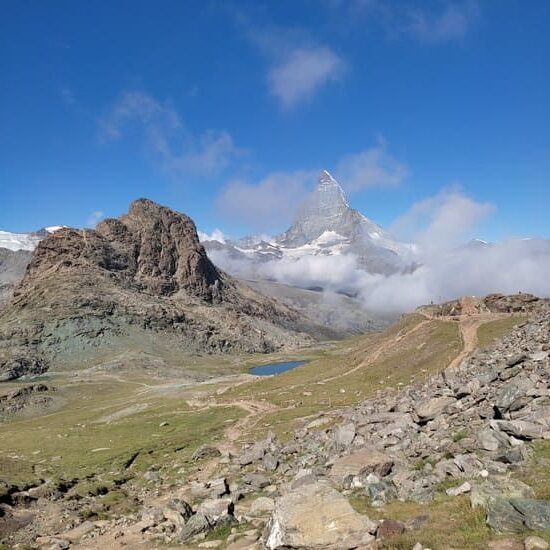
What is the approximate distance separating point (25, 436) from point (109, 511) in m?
67.4

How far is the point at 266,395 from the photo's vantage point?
10519cm

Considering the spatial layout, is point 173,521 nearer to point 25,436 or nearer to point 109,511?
point 109,511

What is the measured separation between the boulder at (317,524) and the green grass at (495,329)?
71.4m

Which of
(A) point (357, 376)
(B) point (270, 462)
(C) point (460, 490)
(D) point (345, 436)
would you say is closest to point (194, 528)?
(C) point (460, 490)

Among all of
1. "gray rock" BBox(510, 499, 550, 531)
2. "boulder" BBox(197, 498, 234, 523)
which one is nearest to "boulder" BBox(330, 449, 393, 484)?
"boulder" BBox(197, 498, 234, 523)

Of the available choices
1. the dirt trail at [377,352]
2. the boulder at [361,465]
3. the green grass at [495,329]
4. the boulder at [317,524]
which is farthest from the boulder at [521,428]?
the dirt trail at [377,352]

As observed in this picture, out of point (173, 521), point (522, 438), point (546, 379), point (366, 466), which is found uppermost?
point (546, 379)

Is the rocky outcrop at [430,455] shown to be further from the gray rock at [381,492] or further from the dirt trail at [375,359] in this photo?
the dirt trail at [375,359]

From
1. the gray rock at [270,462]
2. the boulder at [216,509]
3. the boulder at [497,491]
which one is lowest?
the gray rock at [270,462]

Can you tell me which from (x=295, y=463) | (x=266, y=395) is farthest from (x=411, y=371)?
(x=295, y=463)

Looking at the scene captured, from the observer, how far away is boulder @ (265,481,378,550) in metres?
21.4

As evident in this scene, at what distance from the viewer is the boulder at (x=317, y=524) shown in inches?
842

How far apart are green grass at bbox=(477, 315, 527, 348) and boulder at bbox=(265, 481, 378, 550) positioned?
7140 centimetres

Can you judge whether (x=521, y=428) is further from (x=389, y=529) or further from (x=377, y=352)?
(x=377, y=352)
